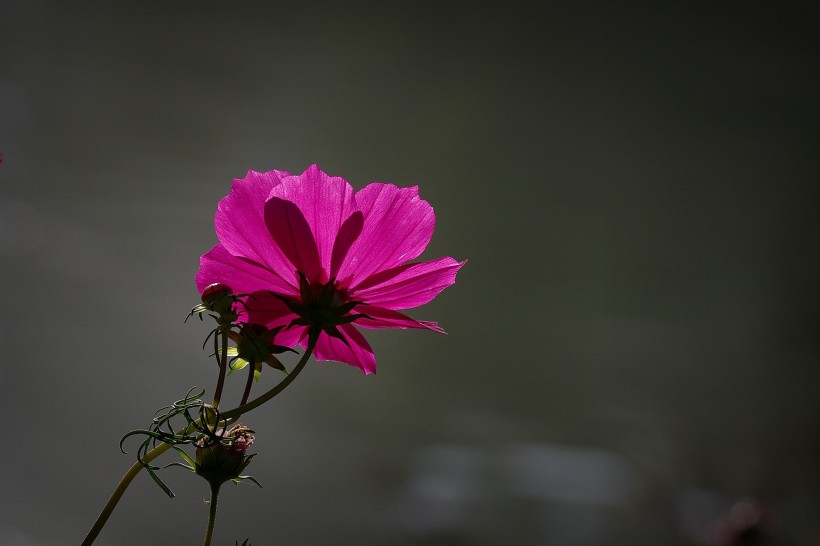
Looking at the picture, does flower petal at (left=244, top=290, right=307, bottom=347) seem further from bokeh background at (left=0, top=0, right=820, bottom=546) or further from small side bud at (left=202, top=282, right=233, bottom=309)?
bokeh background at (left=0, top=0, right=820, bottom=546)

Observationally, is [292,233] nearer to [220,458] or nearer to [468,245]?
[220,458]

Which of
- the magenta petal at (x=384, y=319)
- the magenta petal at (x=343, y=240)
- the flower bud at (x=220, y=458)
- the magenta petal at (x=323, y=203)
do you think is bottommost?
the flower bud at (x=220, y=458)

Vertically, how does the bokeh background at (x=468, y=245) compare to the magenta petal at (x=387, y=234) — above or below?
above

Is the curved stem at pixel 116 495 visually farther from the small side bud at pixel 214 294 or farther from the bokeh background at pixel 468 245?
the bokeh background at pixel 468 245

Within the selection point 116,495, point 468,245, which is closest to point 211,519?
point 116,495

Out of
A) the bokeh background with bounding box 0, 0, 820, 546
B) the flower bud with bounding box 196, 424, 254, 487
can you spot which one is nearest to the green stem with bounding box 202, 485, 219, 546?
the flower bud with bounding box 196, 424, 254, 487

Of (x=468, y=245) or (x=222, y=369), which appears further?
(x=468, y=245)

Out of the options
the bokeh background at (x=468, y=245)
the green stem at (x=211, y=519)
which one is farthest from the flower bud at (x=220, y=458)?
the bokeh background at (x=468, y=245)

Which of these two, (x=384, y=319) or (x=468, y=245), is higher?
(x=468, y=245)
